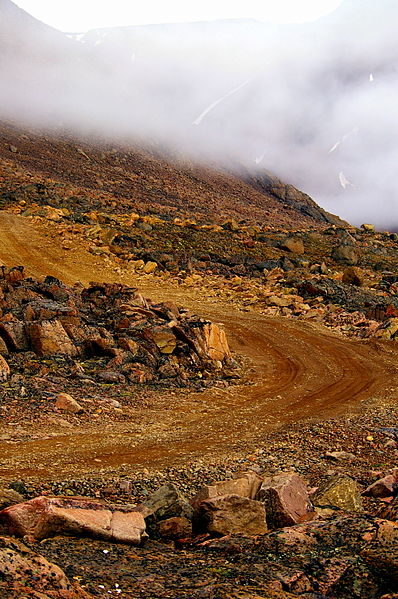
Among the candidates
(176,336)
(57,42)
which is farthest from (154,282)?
(57,42)

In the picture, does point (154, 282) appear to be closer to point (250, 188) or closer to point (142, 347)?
point (142, 347)

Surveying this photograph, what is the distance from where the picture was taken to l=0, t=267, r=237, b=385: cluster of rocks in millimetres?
10828

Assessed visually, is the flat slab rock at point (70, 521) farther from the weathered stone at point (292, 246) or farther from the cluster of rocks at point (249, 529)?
the weathered stone at point (292, 246)

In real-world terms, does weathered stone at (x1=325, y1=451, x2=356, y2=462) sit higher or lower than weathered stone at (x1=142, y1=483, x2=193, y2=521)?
higher

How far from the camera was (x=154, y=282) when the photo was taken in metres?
22.8

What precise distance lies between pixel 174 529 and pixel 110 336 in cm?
777

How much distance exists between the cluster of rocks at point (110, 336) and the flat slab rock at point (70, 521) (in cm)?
550

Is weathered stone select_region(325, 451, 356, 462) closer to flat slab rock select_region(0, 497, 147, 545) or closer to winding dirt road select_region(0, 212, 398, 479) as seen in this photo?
winding dirt road select_region(0, 212, 398, 479)

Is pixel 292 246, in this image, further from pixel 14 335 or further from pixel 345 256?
pixel 14 335

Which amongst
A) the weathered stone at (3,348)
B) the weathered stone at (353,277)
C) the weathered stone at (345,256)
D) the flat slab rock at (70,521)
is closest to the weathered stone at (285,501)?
the flat slab rock at (70,521)

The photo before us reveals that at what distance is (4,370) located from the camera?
935cm

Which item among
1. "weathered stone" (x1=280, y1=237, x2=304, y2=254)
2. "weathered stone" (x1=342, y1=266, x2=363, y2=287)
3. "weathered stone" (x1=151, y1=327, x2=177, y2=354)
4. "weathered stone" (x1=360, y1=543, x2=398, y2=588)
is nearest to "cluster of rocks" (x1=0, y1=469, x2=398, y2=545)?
"weathered stone" (x1=360, y1=543, x2=398, y2=588)

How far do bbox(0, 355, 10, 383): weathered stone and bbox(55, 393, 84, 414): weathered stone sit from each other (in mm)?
1340

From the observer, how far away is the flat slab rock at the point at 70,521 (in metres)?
3.99
